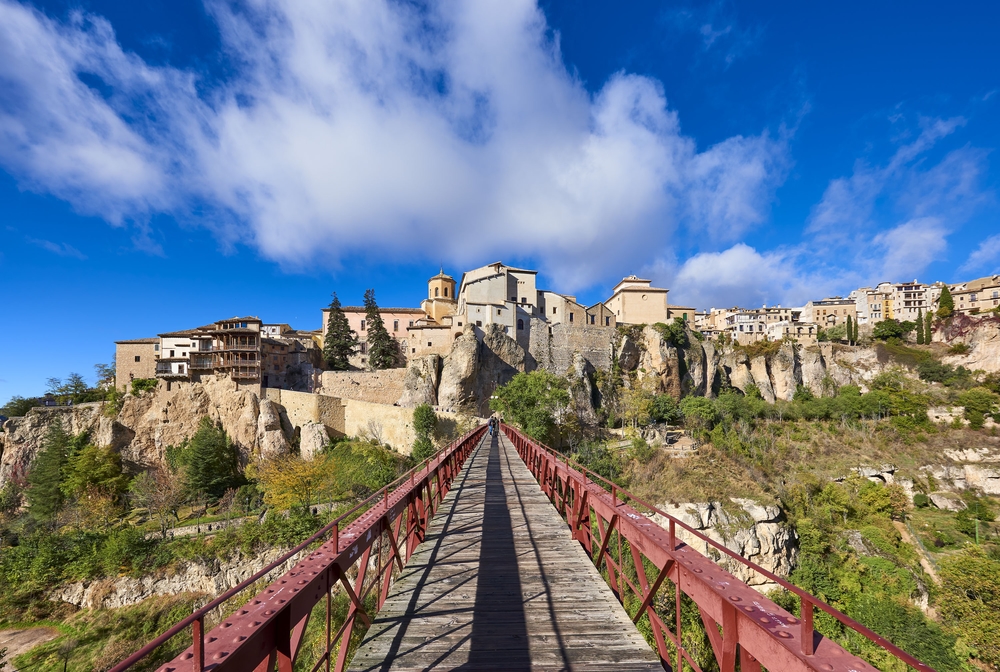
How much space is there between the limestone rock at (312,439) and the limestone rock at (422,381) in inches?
301

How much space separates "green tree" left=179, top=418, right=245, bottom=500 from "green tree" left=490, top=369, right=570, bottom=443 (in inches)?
855

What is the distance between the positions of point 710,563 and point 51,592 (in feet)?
112

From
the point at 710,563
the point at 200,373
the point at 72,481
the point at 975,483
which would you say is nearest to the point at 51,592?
the point at 72,481

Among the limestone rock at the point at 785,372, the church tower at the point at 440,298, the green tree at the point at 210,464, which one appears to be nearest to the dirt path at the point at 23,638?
the green tree at the point at 210,464

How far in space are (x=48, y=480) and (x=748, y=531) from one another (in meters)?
47.9

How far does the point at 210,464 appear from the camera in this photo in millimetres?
29453

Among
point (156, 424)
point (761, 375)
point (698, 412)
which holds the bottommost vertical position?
point (698, 412)

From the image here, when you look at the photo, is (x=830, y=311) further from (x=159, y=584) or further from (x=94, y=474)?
(x=94, y=474)

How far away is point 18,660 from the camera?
17.8 metres

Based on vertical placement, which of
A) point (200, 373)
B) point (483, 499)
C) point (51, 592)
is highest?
point (200, 373)

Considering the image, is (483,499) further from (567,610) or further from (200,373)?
(200,373)

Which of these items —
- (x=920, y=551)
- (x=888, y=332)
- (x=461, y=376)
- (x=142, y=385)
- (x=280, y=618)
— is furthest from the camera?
(x=888, y=332)

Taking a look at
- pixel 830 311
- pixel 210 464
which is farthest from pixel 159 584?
pixel 830 311

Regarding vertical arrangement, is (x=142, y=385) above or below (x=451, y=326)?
below
